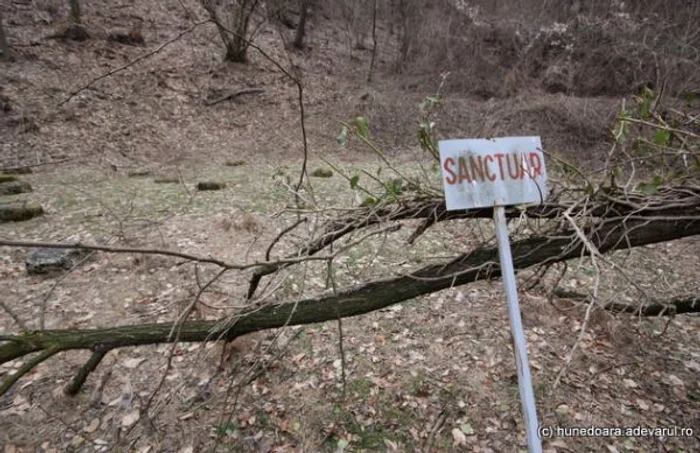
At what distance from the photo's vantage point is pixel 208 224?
4.16m

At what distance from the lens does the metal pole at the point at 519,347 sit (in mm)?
1215

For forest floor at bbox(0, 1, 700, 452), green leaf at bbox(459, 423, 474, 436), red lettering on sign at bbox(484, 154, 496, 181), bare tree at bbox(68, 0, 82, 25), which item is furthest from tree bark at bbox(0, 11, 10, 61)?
green leaf at bbox(459, 423, 474, 436)

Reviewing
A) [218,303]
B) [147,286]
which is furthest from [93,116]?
[218,303]

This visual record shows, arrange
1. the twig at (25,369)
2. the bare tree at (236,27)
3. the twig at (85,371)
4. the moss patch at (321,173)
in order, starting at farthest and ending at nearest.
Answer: the bare tree at (236,27) < the moss patch at (321,173) < the twig at (85,371) < the twig at (25,369)

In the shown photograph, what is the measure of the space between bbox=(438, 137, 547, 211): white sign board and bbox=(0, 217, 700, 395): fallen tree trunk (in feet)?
1.02

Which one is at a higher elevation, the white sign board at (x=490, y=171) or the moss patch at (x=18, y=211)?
the white sign board at (x=490, y=171)

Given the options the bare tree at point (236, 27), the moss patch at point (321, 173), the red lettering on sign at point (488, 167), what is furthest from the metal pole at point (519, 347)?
the bare tree at point (236, 27)

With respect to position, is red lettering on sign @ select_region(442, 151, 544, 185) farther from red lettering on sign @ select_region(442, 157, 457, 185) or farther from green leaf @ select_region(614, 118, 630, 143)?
green leaf @ select_region(614, 118, 630, 143)

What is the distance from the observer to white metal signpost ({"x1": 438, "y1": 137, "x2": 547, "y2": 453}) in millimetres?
1396

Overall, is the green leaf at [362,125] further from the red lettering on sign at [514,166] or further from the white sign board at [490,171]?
the red lettering on sign at [514,166]

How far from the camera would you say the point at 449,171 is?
1407 millimetres

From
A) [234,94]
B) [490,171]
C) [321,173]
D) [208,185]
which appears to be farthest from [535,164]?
[234,94]

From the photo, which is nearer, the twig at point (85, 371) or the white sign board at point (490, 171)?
the white sign board at point (490, 171)

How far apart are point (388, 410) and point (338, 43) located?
502 inches
